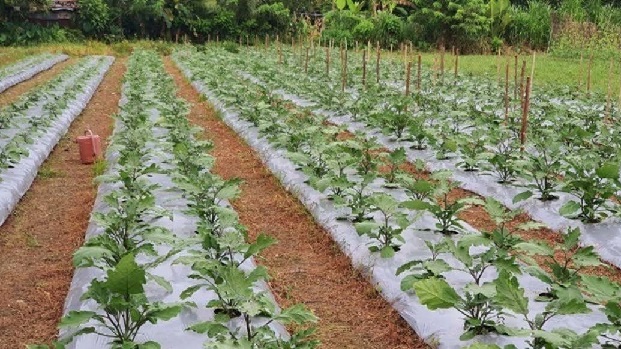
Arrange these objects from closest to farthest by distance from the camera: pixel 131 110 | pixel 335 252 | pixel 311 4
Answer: pixel 335 252
pixel 131 110
pixel 311 4

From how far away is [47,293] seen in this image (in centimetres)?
465

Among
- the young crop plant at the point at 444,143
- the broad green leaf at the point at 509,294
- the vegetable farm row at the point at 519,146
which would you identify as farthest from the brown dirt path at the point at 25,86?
the broad green leaf at the point at 509,294

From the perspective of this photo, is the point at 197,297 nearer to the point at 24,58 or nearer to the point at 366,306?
the point at 366,306

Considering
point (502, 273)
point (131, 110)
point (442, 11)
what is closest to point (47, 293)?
point (502, 273)

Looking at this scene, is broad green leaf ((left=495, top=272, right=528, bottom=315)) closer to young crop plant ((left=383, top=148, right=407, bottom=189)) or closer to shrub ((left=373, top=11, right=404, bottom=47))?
young crop plant ((left=383, top=148, right=407, bottom=189))

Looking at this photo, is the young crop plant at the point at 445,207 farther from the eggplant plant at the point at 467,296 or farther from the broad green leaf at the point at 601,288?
the broad green leaf at the point at 601,288

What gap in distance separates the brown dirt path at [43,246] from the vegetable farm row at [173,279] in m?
0.27

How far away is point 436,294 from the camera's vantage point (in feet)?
10.3

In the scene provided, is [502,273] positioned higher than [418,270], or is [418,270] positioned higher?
[502,273]

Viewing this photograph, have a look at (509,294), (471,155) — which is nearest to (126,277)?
(509,294)

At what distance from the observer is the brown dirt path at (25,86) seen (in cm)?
1406

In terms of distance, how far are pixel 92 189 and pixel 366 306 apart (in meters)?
3.96

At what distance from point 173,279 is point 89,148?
4487 millimetres

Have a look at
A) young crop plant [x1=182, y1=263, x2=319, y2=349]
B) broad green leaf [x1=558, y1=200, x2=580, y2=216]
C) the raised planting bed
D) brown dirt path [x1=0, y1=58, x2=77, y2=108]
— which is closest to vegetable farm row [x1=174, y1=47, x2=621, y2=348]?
broad green leaf [x1=558, y1=200, x2=580, y2=216]
